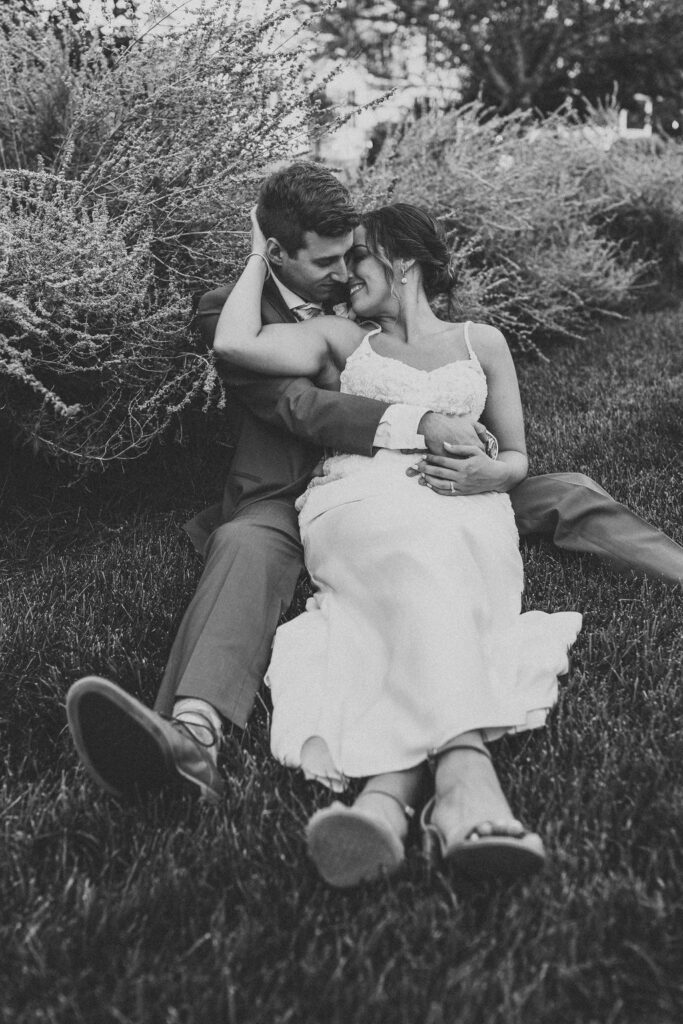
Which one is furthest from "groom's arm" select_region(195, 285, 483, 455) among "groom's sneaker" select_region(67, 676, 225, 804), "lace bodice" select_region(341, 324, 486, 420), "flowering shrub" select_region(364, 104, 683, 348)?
"flowering shrub" select_region(364, 104, 683, 348)

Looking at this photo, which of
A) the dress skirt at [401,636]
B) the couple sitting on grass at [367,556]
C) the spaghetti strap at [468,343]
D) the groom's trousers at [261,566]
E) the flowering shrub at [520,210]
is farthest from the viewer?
the flowering shrub at [520,210]

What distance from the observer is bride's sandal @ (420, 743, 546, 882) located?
58.9 inches

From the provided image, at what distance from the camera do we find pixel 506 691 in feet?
6.62

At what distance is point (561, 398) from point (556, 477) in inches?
73.4

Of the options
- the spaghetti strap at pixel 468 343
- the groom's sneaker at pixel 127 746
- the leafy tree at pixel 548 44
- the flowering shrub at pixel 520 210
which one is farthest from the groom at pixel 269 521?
the leafy tree at pixel 548 44

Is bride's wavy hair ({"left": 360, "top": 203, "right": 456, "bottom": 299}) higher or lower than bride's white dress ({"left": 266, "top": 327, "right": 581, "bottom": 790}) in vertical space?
higher

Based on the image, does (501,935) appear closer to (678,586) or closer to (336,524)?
(336,524)

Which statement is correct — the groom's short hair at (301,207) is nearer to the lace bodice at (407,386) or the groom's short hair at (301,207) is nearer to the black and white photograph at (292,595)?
the black and white photograph at (292,595)

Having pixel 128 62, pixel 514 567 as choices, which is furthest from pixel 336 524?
pixel 128 62

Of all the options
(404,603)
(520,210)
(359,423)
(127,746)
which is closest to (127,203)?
(359,423)

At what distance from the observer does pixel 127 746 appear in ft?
5.63

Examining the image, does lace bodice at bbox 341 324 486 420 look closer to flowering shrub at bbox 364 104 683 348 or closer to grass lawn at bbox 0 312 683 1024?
grass lawn at bbox 0 312 683 1024

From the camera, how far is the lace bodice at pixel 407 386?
2.65 meters

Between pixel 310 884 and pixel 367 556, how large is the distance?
2.84 ft
